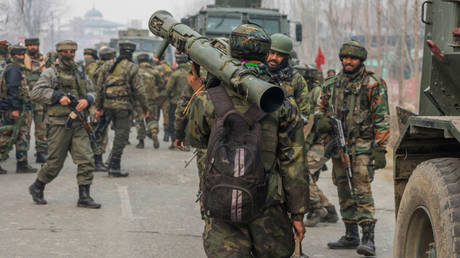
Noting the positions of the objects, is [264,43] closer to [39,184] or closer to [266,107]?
[266,107]

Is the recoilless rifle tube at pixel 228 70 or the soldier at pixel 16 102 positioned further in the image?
the soldier at pixel 16 102

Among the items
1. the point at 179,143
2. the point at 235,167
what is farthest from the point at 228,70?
the point at 179,143

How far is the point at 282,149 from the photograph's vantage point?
3982 mm

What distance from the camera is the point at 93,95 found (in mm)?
8508

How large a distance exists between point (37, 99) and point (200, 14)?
879 cm

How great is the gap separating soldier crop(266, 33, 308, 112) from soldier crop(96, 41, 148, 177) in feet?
14.0

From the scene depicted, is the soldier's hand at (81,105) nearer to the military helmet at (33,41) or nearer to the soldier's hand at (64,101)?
the soldier's hand at (64,101)

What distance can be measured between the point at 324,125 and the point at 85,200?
3076 millimetres

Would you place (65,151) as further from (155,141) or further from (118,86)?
(155,141)

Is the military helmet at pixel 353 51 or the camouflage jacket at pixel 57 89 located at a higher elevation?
the military helmet at pixel 353 51

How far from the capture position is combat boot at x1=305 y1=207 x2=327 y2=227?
306 inches

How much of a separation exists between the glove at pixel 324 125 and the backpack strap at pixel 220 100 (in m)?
3.05

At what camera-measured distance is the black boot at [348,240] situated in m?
6.78

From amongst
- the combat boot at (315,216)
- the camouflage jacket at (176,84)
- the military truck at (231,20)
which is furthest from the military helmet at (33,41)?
the combat boot at (315,216)
